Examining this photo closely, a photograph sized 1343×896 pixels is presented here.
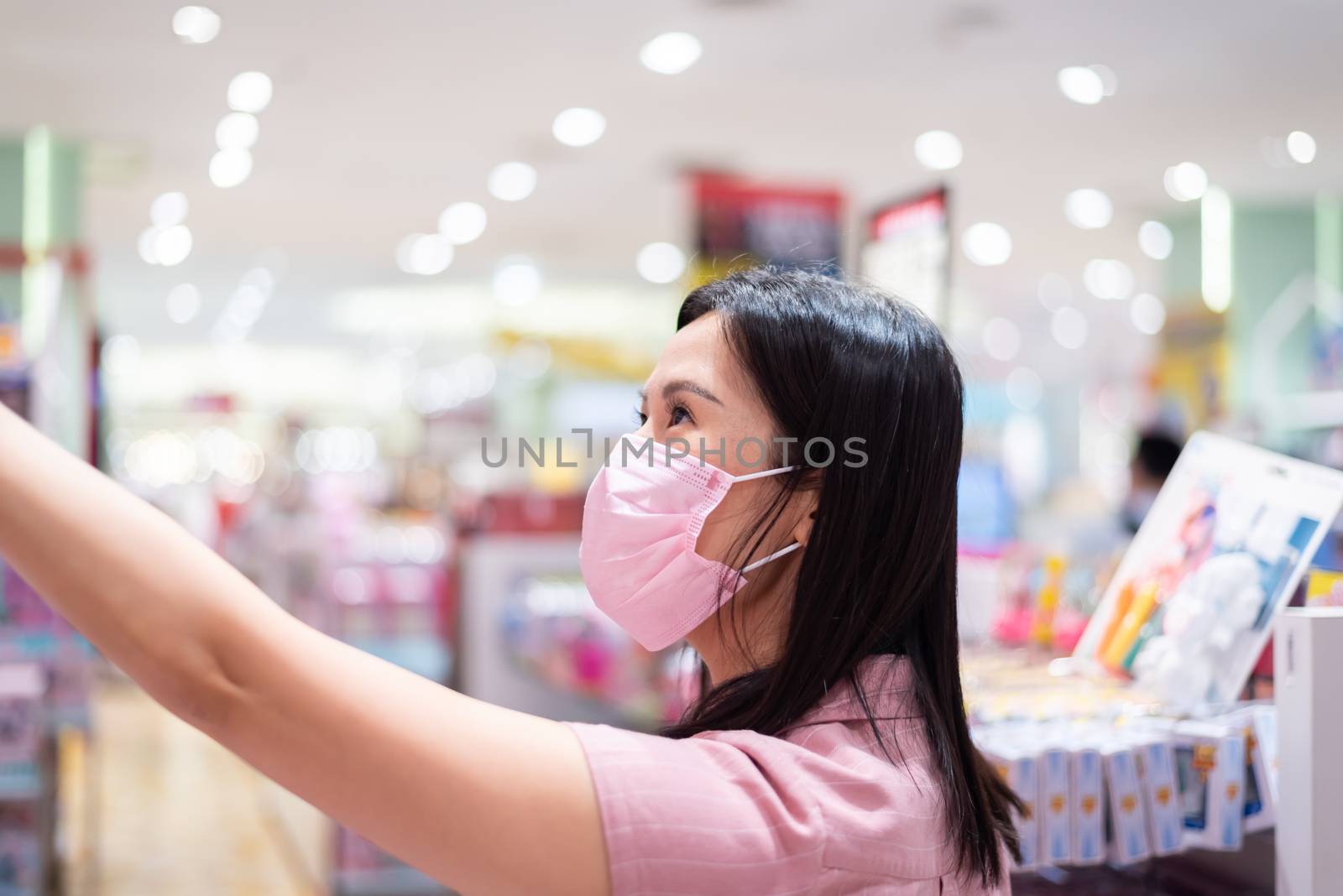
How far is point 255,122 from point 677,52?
268 cm

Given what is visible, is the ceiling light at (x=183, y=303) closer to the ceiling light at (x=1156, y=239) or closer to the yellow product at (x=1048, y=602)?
the ceiling light at (x=1156, y=239)

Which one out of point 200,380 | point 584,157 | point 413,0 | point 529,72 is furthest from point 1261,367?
point 200,380

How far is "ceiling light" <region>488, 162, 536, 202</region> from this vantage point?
8172 mm

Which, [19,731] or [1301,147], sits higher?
[1301,147]

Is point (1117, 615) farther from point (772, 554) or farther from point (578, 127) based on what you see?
point (578, 127)

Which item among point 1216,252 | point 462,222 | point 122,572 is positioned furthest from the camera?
point 462,222

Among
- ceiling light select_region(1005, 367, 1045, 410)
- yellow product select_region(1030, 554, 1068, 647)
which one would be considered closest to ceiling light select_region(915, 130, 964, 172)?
yellow product select_region(1030, 554, 1068, 647)

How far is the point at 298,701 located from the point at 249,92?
616 centimetres

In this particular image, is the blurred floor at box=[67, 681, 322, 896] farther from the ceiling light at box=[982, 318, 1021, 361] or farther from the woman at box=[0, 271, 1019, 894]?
the ceiling light at box=[982, 318, 1021, 361]

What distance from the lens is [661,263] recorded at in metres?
12.2

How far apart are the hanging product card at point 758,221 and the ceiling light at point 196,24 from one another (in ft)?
8.41

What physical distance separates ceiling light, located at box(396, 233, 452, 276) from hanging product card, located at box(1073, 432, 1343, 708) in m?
9.01

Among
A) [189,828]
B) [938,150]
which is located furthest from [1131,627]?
[938,150]

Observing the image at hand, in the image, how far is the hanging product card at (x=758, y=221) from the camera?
6.50 m
